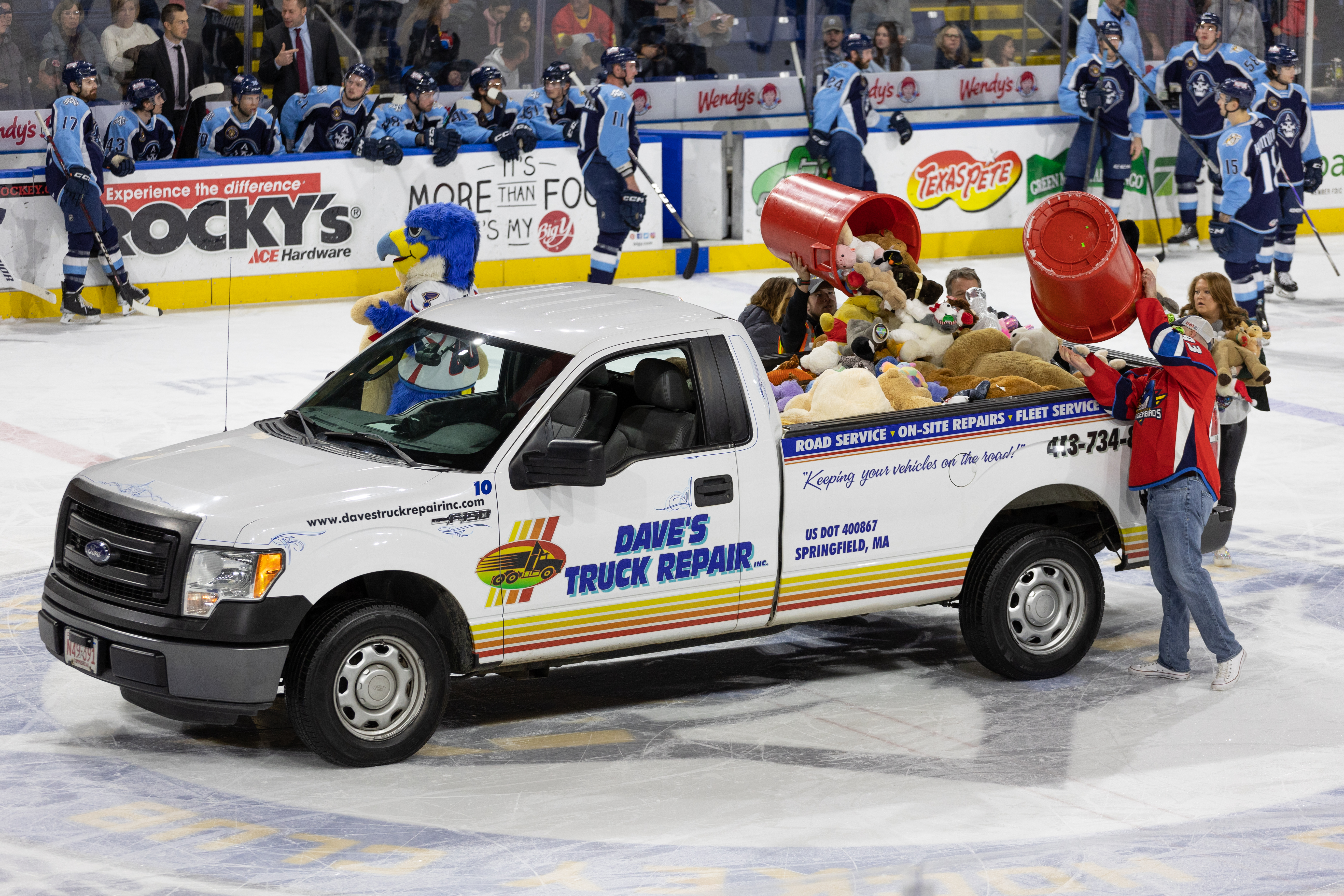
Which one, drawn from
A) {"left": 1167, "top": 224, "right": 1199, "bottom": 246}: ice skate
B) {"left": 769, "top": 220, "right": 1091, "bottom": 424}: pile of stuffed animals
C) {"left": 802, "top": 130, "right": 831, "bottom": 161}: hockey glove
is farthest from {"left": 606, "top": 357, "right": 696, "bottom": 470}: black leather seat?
{"left": 1167, "top": 224, "right": 1199, "bottom": 246}: ice skate

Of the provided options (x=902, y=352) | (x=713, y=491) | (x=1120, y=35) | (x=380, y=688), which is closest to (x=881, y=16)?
(x=1120, y=35)

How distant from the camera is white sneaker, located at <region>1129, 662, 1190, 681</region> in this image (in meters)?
7.80

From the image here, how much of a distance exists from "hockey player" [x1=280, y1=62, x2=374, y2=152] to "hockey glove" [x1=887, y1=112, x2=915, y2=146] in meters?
5.85

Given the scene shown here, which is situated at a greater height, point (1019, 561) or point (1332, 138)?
point (1332, 138)

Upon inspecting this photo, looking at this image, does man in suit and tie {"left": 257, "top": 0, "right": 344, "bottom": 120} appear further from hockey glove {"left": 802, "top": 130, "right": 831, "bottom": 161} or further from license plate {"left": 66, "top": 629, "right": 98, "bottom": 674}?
license plate {"left": 66, "top": 629, "right": 98, "bottom": 674}

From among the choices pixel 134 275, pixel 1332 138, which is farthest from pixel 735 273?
pixel 1332 138

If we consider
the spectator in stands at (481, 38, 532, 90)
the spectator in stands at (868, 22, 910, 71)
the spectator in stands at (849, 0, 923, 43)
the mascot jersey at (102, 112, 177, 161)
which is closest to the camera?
the mascot jersey at (102, 112, 177, 161)

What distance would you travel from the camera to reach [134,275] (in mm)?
17188

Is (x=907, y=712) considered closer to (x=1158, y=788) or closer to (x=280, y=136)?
(x=1158, y=788)

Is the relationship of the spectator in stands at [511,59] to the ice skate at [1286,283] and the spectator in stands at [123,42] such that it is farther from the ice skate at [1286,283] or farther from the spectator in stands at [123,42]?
the ice skate at [1286,283]

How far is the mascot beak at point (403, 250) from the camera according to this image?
29.5 ft

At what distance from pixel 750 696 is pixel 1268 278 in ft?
44.7

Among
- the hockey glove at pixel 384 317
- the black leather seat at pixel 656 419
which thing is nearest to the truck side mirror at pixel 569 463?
the black leather seat at pixel 656 419

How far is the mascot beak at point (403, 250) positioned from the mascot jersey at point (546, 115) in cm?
982
